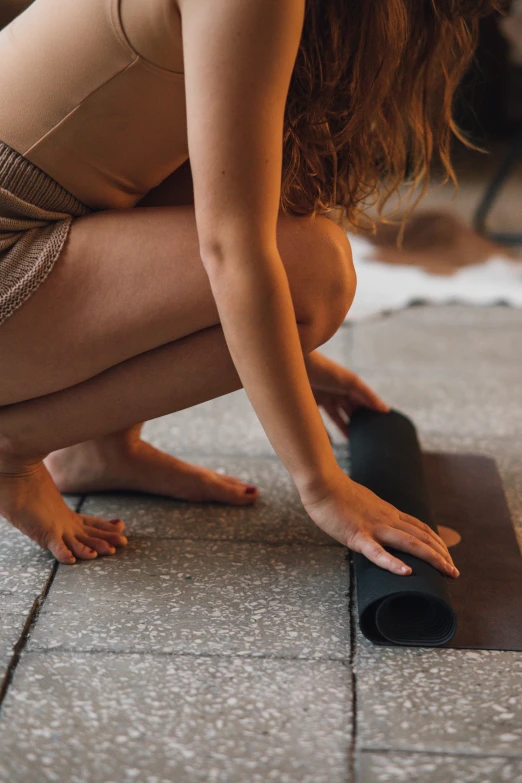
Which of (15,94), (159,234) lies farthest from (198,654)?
(15,94)

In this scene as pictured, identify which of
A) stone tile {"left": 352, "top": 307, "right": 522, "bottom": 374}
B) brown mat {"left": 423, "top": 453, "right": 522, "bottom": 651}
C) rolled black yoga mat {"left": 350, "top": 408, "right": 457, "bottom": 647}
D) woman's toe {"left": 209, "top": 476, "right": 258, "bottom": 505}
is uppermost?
rolled black yoga mat {"left": 350, "top": 408, "right": 457, "bottom": 647}

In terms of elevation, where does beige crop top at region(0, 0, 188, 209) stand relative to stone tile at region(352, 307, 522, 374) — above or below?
above

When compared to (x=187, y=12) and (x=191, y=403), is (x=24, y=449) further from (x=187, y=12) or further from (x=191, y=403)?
(x=187, y=12)

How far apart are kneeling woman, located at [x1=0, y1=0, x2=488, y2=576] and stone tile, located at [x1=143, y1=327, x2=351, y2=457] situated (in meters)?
0.40

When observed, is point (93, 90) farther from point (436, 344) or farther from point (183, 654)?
point (436, 344)

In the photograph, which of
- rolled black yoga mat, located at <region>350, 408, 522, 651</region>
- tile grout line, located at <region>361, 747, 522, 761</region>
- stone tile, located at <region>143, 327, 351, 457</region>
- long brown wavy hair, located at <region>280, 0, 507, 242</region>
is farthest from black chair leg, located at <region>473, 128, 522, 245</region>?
tile grout line, located at <region>361, 747, 522, 761</region>

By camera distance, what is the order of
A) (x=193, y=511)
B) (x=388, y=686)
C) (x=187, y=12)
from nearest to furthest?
(x=187, y=12)
(x=388, y=686)
(x=193, y=511)

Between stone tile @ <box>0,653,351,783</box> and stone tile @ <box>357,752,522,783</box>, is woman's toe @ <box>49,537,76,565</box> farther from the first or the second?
stone tile @ <box>357,752,522,783</box>

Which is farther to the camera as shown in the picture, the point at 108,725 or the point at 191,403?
the point at 191,403

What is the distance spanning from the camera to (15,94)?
112cm

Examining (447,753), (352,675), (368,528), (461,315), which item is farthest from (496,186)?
(447,753)

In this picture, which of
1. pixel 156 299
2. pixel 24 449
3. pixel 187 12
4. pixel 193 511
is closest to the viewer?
pixel 187 12

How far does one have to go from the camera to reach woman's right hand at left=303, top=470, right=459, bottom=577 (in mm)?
1152

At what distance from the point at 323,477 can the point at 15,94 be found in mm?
630
